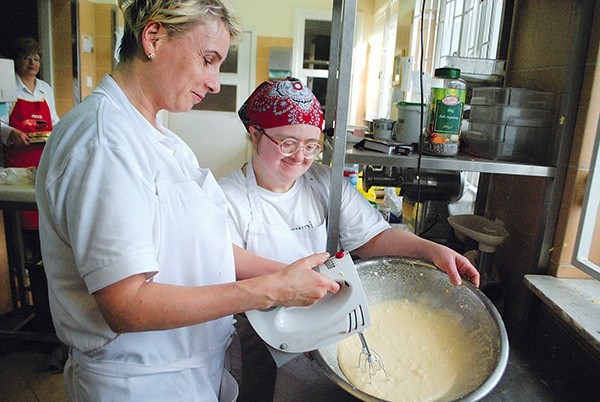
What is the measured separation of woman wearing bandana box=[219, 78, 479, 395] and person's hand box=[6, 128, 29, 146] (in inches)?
85.1

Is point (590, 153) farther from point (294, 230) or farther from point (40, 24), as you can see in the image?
point (40, 24)

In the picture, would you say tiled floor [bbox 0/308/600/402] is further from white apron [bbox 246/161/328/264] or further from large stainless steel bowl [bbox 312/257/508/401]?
white apron [bbox 246/161/328/264]

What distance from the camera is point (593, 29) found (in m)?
1.15

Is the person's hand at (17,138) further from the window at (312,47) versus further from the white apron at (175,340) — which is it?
the window at (312,47)

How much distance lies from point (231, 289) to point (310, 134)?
24.3 inches

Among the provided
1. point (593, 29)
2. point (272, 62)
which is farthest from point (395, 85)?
point (593, 29)

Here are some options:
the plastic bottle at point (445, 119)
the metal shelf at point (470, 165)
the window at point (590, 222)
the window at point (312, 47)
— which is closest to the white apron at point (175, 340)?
the metal shelf at point (470, 165)

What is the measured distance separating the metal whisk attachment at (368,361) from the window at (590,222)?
1.93 feet

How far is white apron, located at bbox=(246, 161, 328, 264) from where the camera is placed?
1337 millimetres

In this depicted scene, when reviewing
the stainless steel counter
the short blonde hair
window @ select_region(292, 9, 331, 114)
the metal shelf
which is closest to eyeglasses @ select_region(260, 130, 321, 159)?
the metal shelf

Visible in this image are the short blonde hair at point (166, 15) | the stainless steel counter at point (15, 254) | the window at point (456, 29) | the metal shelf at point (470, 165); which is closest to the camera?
the short blonde hair at point (166, 15)

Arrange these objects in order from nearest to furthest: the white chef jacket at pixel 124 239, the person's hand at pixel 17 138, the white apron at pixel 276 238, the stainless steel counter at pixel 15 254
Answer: the white chef jacket at pixel 124 239
the white apron at pixel 276 238
the stainless steel counter at pixel 15 254
the person's hand at pixel 17 138

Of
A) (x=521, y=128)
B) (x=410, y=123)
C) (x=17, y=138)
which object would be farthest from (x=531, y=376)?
(x=17, y=138)

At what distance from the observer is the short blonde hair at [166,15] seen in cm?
84
